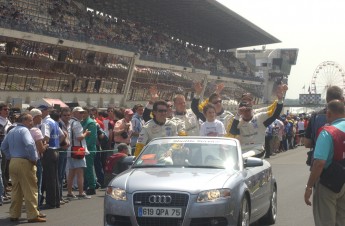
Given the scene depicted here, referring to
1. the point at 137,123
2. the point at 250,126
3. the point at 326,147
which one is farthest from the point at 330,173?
the point at 137,123

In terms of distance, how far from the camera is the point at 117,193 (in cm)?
832

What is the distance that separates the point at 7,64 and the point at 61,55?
5423 mm

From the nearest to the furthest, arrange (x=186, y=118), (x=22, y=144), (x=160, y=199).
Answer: (x=160, y=199)
(x=22, y=144)
(x=186, y=118)

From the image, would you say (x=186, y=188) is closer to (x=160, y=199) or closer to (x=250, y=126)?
(x=160, y=199)

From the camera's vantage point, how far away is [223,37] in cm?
8750

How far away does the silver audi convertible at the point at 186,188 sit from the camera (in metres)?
8.05

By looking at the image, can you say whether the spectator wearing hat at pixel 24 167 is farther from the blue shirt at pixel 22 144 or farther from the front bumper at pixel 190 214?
the front bumper at pixel 190 214

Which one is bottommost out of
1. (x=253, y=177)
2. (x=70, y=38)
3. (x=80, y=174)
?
(x=80, y=174)

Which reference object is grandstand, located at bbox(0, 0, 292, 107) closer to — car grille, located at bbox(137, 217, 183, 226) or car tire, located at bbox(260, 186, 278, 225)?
car tire, located at bbox(260, 186, 278, 225)

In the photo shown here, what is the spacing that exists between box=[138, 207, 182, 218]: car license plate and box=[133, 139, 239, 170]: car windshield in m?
1.21

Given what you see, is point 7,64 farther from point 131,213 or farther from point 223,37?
point 223,37

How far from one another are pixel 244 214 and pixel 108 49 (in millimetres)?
38130

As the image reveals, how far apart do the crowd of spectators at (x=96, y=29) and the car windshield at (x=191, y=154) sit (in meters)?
26.5

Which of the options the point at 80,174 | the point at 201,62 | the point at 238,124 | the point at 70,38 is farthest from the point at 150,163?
the point at 201,62
